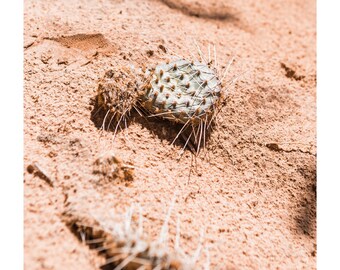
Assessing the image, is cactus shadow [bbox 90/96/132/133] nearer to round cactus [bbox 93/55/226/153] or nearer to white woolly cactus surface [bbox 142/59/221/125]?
round cactus [bbox 93/55/226/153]

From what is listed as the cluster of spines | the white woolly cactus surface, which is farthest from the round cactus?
the cluster of spines

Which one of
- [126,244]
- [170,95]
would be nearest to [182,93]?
[170,95]

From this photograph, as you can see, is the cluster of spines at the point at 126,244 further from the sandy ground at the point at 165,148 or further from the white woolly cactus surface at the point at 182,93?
the white woolly cactus surface at the point at 182,93

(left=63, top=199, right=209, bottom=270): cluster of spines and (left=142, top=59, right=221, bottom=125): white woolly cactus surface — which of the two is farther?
(left=142, top=59, right=221, bottom=125): white woolly cactus surface

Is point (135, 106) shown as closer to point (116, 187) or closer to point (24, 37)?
point (116, 187)

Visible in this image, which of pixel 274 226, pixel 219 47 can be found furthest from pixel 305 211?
pixel 219 47

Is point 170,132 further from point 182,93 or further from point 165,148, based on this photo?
point 182,93

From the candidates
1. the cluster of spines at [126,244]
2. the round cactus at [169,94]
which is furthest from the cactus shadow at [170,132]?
the cluster of spines at [126,244]
